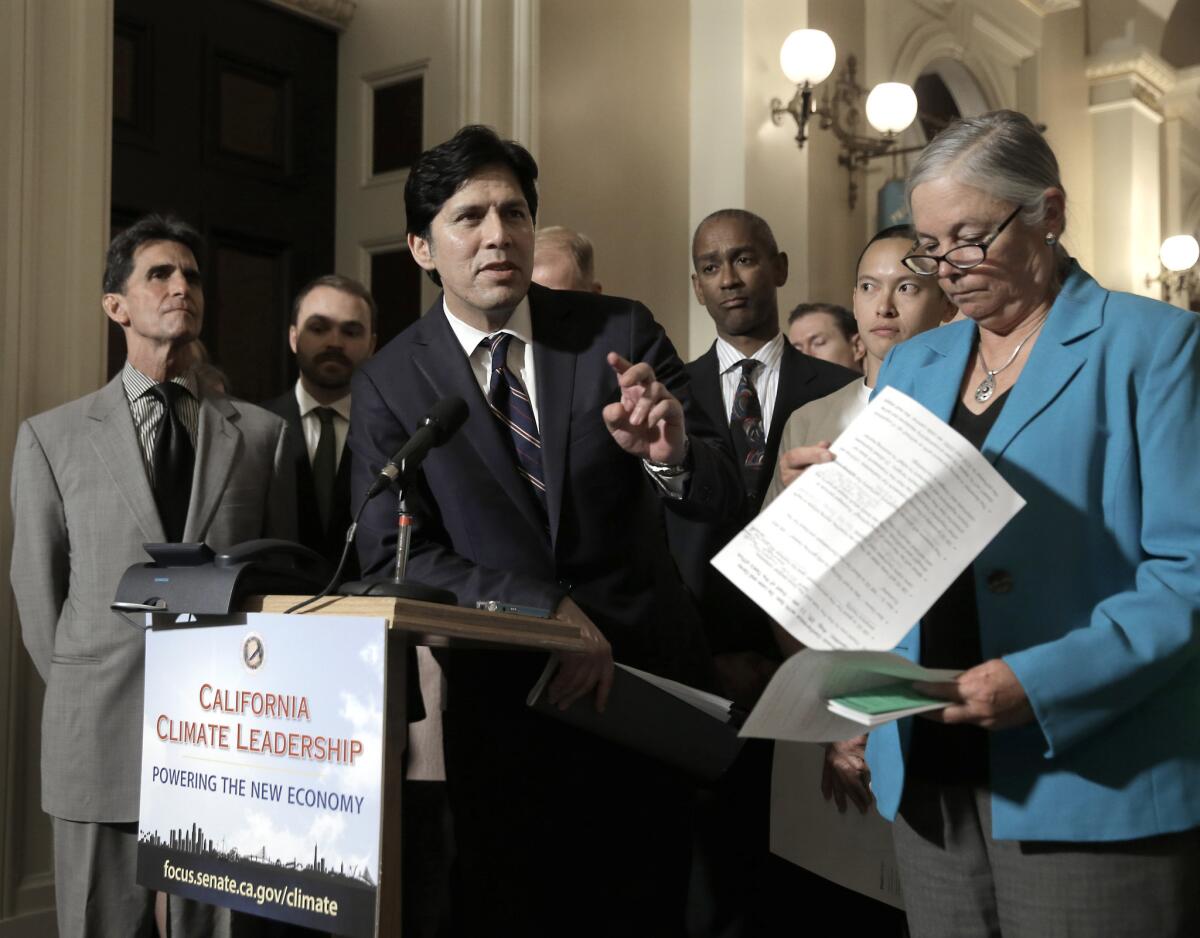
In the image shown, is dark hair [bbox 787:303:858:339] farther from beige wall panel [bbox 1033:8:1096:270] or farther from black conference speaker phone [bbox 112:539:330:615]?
beige wall panel [bbox 1033:8:1096:270]

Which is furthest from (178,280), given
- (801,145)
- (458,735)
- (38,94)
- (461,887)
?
(801,145)

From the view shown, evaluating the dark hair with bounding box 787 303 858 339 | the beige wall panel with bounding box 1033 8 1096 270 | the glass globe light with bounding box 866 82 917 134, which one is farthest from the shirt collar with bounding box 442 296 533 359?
the beige wall panel with bounding box 1033 8 1096 270

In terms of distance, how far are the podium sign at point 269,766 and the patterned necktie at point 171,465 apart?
97 centimetres

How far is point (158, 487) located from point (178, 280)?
1.50 ft

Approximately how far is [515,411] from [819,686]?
35.3 inches

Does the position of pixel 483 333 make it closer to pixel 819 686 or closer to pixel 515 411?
pixel 515 411

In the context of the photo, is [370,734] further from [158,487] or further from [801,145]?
[801,145]

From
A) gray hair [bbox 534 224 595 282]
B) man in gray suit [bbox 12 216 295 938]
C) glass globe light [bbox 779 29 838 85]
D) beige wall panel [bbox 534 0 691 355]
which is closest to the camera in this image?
man in gray suit [bbox 12 216 295 938]

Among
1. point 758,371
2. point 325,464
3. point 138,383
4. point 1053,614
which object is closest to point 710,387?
point 758,371

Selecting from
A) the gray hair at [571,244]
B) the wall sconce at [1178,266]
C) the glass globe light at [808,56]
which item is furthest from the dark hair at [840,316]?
the wall sconce at [1178,266]

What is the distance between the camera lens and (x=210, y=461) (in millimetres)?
2695

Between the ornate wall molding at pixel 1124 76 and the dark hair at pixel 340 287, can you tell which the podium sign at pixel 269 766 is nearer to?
the dark hair at pixel 340 287

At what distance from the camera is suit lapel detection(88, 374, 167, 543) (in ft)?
8.50

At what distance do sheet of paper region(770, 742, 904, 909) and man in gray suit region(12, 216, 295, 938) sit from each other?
1.16 m
